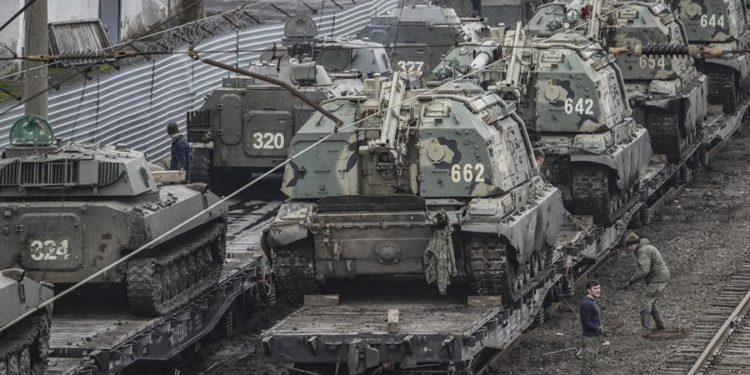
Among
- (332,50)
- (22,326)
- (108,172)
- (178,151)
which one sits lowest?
(22,326)

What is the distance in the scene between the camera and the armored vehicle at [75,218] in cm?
2423

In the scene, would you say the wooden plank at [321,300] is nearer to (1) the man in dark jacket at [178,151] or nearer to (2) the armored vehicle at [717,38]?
(1) the man in dark jacket at [178,151]

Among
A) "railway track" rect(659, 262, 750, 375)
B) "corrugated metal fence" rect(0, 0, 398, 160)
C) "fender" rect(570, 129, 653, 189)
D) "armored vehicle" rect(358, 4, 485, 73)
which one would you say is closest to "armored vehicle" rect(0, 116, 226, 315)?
"railway track" rect(659, 262, 750, 375)

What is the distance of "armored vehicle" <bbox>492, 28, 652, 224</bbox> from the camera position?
3212cm

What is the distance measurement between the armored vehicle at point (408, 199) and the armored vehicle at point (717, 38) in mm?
17448

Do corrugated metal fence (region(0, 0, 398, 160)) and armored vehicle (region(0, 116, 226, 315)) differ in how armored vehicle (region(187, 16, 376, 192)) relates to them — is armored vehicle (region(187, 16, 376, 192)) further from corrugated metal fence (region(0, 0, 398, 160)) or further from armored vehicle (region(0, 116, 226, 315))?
armored vehicle (region(0, 116, 226, 315))

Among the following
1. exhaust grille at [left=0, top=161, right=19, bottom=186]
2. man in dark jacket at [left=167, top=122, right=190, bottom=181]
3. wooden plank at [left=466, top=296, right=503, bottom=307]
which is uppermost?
exhaust grille at [left=0, top=161, right=19, bottom=186]

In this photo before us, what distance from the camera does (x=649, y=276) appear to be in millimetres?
27281

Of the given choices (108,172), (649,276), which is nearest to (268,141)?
(649,276)

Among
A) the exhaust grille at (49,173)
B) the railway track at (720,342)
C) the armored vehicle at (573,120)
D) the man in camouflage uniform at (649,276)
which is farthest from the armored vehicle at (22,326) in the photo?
the armored vehicle at (573,120)

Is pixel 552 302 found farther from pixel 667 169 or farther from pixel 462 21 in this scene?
pixel 462 21

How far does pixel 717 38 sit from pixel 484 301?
1986cm

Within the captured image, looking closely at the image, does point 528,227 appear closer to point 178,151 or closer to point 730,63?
point 178,151

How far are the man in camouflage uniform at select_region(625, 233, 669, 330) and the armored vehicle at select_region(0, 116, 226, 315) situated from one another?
21.2 feet
